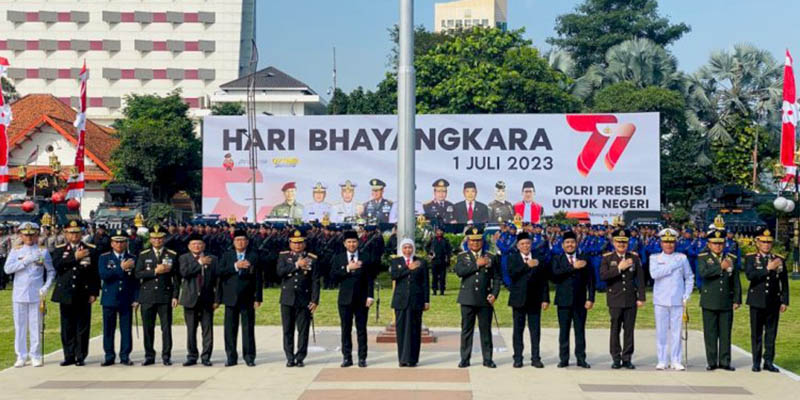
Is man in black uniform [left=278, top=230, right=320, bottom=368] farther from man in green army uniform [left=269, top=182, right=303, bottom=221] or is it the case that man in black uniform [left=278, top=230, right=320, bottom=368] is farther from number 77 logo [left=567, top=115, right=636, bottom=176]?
number 77 logo [left=567, top=115, right=636, bottom=176]

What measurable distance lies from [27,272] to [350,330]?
417cm

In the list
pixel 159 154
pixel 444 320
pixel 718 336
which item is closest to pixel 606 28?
pixel 159 154

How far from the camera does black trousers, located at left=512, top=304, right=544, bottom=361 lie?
14.4 metres

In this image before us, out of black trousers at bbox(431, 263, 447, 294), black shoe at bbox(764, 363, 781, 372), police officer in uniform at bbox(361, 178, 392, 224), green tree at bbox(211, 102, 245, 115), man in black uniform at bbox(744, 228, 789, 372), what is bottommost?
black shoe at bbox(764, 363, 781, 372)

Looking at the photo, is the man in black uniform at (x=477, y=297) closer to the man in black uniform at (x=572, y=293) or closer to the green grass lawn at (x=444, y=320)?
the man in black uniform at (x=572, y=293)

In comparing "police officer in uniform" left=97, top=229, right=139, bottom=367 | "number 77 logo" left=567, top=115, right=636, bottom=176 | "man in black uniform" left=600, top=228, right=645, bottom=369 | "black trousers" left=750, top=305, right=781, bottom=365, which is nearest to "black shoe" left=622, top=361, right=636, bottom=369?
"man in black uniform" left=600, top=228, right=645, bottom=369

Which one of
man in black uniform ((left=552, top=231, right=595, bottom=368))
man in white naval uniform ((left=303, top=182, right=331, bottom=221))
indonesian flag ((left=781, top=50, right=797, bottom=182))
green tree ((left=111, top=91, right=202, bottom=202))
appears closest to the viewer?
man in black uniform ((left=552, top=231, right=595, bottom=368))

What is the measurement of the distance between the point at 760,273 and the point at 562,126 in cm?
2865

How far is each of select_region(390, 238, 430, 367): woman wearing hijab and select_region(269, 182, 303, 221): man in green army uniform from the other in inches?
1100

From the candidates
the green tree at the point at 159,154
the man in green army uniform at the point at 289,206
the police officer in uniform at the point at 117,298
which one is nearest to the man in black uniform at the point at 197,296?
the police officer in uniform at the point at 117,298

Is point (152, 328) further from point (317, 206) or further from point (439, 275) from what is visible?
point (317, 206)

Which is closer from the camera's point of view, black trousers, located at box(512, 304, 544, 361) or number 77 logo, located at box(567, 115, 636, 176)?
black trousers, located at box(512, 304, 544, 361)

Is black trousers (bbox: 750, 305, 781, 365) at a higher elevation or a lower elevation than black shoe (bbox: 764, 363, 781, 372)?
higher

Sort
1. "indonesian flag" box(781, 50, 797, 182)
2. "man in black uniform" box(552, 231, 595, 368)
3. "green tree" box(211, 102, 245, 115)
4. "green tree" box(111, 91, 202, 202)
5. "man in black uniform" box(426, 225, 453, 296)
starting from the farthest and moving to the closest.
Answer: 1. "green tree" box(211, 102, 245, 115)
2. "green tree" box(111, 91, 202, 202)
3. "indonesian flag" box(781, 50, 797, 182)
4. "man in black uniform" box(426, 225, 453, 296)
5. "man in black uniform" box(552, 231, 595, 368)
